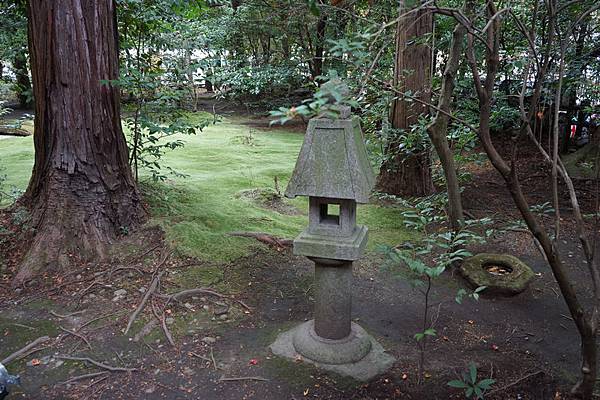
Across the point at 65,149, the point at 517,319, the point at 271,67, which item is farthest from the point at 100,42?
the point at 271,67

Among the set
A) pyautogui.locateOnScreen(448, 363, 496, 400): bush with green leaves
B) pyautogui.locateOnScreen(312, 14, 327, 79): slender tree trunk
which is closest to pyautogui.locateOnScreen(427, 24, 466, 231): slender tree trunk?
pyautogui.locateOnScreen(448, 363, 496, 400): bush with green leaves

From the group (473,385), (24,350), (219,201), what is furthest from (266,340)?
(219,201)

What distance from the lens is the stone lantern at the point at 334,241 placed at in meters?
2.78

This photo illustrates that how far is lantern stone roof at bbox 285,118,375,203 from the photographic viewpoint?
9.03ft

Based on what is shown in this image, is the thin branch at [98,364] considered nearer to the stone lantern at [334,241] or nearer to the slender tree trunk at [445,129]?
the stone lantern at [334,241]

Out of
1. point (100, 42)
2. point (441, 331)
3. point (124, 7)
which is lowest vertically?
point (441, 331)

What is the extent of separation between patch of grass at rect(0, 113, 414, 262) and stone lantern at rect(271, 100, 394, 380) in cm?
166

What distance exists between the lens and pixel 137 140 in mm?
5121

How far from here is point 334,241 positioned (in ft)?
9.59

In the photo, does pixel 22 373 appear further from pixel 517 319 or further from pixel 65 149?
pixel 517 319

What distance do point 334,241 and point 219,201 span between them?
131 inches

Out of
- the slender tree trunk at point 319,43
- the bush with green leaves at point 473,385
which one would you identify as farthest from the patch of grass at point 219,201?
the slender tree trunk at point 319,43

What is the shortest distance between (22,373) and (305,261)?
2.62m

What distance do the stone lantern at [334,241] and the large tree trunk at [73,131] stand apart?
2.16 metres
